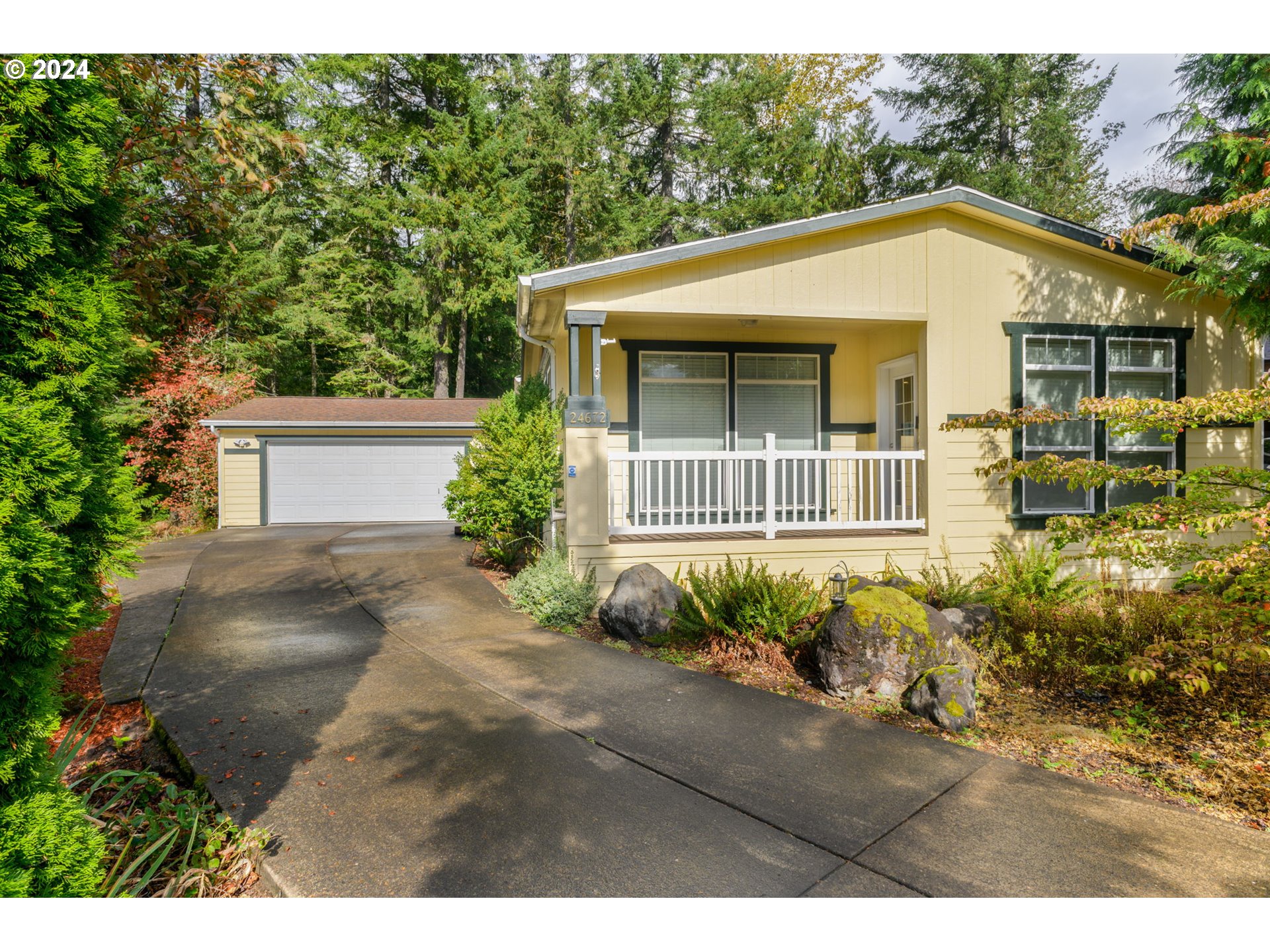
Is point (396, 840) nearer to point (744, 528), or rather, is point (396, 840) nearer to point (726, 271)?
point (744, 528)

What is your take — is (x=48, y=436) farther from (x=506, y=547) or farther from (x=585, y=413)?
(x=506, y=547)

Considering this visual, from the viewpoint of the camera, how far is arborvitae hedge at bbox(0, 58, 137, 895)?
1.82 meters

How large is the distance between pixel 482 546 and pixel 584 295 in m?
4.35

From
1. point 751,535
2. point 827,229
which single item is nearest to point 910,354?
point 827,229

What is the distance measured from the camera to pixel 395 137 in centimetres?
2205

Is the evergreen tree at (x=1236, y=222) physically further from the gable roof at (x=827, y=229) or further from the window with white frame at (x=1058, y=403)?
the window with white frame at (x=1058, y=403)

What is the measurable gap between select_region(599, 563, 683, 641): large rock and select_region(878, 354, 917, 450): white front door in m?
4.03

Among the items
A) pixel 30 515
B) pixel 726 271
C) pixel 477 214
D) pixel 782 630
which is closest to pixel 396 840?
pixel 30 515

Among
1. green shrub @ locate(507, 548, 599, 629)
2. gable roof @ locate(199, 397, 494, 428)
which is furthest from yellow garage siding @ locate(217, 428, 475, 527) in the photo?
green shrub @ locate(507, 548, 599, 629)

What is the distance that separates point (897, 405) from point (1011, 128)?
16.2m

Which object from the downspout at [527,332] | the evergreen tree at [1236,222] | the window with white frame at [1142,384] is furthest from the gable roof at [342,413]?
the evergreen tree at [1236,222]

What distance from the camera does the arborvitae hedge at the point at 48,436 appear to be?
1.82 metres

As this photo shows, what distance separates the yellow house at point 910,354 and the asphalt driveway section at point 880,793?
2.25m

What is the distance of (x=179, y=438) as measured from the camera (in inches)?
632
